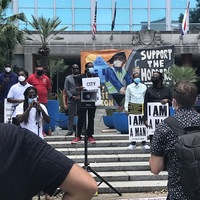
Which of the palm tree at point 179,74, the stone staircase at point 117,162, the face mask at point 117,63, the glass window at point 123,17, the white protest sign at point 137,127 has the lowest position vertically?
the stone staircase at point 117,162

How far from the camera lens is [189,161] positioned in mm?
2965

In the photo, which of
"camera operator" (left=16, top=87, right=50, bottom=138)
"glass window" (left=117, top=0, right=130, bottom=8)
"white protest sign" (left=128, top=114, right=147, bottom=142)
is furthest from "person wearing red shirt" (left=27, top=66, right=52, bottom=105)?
"glass window" (left=117, top=0, right=130, bottom=8)

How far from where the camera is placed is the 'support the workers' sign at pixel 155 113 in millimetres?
8672

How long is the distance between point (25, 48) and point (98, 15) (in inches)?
335

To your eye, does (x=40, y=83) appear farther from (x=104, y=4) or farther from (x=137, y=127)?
(x=104, y=4)

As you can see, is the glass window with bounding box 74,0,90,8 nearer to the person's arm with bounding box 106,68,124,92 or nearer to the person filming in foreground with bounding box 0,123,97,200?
the person's arm with bounding box 106,68,124,92

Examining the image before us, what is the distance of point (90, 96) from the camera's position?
7906 mm

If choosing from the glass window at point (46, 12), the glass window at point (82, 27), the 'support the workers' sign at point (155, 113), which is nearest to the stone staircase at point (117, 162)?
the 'support the workers' sign at point (155, 113)

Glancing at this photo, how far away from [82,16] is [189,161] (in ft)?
102

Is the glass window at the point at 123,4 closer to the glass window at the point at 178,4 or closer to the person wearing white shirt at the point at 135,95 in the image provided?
the glass window at the point at 178,4

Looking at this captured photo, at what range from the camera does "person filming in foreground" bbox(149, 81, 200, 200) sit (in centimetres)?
323

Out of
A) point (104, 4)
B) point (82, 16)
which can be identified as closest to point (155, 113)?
point (82, 16)

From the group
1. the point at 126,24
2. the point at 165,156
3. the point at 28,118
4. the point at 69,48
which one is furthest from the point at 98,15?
the point at 165,156

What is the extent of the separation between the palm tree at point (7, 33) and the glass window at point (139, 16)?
13720 millimetres
